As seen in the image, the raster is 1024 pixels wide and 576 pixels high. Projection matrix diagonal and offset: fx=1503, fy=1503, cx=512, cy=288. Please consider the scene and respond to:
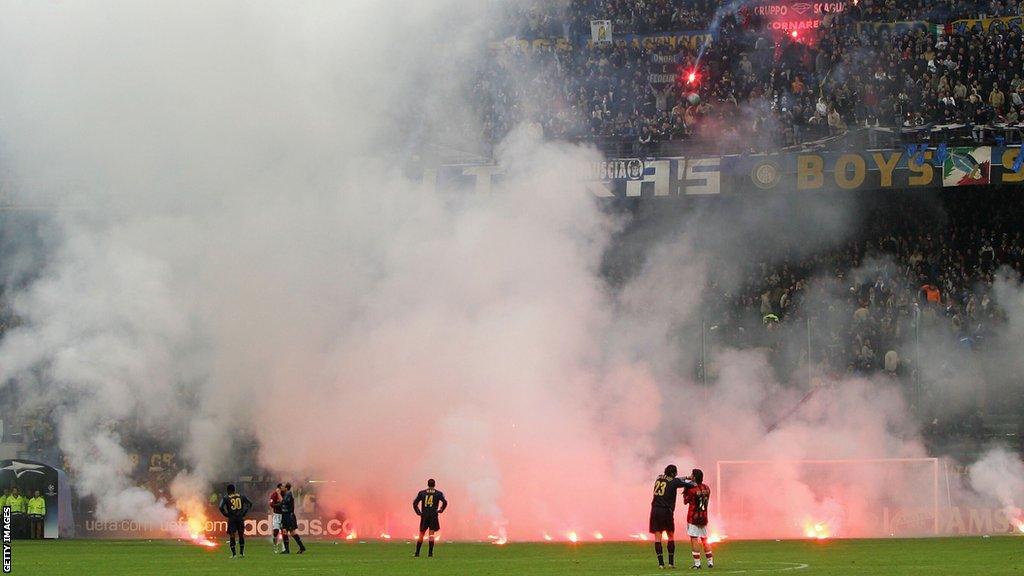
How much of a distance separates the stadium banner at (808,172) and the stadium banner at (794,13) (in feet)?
20.5

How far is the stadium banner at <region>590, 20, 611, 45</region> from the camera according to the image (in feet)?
141

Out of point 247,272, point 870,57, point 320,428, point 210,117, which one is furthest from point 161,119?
point 870,57

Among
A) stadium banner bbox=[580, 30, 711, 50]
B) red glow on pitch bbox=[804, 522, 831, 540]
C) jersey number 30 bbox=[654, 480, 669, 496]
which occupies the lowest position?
red glow on pitch bbox=[804, 522, 831, 540]

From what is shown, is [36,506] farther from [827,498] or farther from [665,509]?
[665,509]

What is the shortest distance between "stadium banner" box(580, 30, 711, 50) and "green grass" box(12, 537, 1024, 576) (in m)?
17.7

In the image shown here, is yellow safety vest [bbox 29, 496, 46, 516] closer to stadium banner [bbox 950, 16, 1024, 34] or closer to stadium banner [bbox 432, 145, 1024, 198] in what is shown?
stadium banner [bbox 432, 145, 1024, 198]

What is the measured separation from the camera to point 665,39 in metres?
43.0

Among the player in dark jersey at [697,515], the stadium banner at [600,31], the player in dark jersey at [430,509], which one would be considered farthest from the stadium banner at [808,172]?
the player in dark jersey at [697,515]

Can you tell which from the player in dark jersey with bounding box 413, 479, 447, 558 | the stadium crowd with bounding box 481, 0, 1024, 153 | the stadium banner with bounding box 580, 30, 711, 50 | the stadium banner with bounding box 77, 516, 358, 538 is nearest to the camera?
the player in dark jersey with bounding box 413, 479, 447, 558

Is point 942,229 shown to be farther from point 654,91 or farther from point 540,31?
point 540,31

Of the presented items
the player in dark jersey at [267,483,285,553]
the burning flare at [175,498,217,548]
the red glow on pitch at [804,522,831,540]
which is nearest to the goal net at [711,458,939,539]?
the red glow on pitch at [804,522,831,540]

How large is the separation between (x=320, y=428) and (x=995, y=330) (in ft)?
51.2

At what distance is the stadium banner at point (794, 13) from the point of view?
4122cm

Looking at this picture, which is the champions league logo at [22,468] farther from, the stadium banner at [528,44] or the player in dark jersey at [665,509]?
the player in dark jersey at [665,509]
